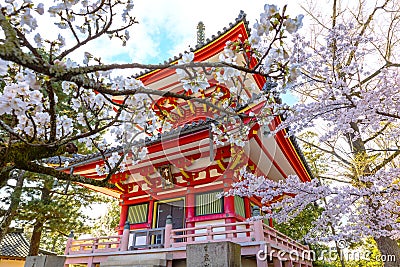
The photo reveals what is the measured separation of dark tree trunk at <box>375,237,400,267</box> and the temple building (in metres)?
2.37

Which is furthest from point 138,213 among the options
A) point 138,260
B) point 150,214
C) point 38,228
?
point 38,228

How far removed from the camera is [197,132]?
5.27 m

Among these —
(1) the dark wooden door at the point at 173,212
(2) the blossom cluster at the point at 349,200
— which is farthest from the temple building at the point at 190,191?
(2) the blossom cluster at the point at 349,200

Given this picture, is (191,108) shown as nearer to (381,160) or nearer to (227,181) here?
(227,181)

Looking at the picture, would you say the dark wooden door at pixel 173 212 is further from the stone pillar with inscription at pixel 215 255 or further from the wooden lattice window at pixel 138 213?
the stone pillar with inscription at pixel 215 255

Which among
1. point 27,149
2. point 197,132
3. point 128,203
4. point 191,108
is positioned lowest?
point 27,149

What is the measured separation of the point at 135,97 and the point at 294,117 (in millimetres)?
3722

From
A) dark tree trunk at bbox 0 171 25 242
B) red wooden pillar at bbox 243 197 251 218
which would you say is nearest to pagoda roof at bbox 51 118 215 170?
red wooden pillar at bbox 243 197 251 218

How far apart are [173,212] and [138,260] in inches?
60.1

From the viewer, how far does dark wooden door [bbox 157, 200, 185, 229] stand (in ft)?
21.4

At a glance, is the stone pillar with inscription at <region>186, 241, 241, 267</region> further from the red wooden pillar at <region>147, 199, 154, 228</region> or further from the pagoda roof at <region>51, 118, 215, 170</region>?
the red wooden pillar at <region>147, 199, 154, 228</region>

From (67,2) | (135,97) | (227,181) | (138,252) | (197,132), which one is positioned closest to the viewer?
(67,2)

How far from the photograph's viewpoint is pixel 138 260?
17.8ft

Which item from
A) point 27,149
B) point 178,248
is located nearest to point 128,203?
point 178,248
